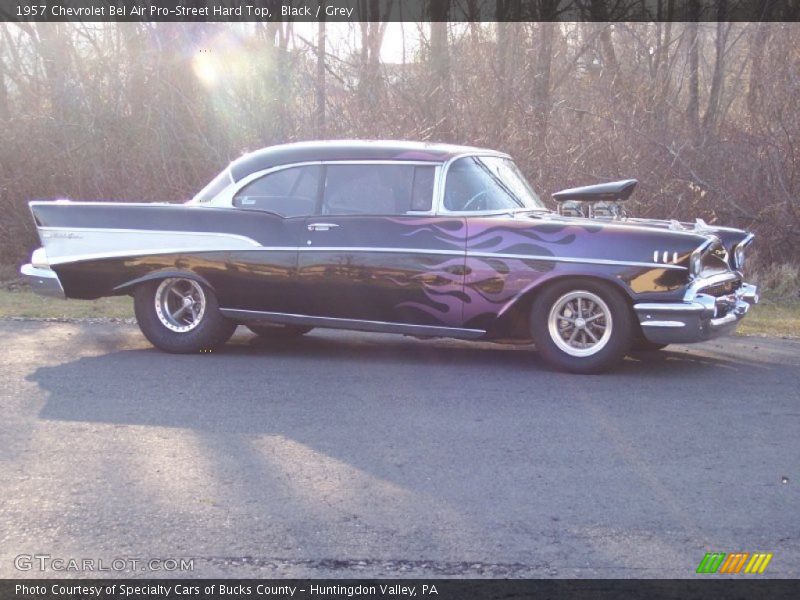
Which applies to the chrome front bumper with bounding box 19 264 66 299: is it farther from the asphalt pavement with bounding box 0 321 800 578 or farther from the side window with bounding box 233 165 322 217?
the side window with bounding box 233 165 322 217

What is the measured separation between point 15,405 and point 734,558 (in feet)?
15.1

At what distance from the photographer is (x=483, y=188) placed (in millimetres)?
8359

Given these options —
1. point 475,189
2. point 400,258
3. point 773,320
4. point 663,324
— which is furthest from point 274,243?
point 773,320

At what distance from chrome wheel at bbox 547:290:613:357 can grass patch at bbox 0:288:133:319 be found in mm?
5041

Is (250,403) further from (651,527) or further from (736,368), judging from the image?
(736,368)

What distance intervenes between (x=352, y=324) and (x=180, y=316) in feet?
5.08

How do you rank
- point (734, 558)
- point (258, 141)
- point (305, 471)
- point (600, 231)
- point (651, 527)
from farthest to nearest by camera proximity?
point (258, 141)
point (600, 231)
point (305, 471)
point (651, 527)
point (734, 558)

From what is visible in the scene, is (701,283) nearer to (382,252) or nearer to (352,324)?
(382,252)

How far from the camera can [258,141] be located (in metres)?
16.7

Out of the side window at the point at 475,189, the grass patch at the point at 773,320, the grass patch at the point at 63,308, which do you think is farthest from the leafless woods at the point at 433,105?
the side window at the point at 475,189

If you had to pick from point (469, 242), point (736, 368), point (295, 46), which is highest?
point (295, 46)

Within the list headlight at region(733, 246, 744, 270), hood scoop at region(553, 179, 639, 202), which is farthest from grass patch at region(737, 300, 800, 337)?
hood scoop at region(553, 179, 639, 202)

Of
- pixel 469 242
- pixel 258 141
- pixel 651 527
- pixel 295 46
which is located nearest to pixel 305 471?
pixel 651 527

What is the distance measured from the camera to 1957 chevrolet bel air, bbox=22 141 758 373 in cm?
765
